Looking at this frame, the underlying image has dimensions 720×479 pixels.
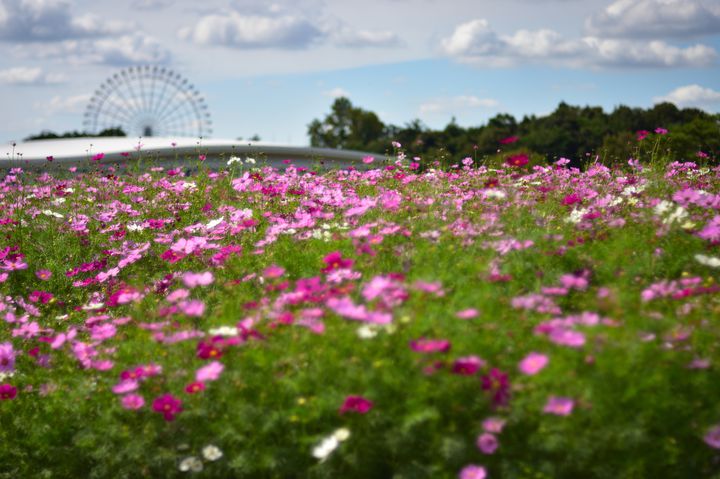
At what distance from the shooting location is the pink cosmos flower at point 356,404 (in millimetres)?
3035

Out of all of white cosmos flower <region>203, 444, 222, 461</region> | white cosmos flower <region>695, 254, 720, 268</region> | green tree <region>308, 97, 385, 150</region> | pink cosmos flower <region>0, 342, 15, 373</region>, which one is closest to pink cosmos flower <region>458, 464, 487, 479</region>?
white cosmos flower <region>203, 444, 222, 461</region>

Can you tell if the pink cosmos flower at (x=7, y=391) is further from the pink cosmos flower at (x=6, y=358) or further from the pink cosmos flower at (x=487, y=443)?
the pink cosmos flower at (x=487, y=443)

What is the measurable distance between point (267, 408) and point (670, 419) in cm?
173

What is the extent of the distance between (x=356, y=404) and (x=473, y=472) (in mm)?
533

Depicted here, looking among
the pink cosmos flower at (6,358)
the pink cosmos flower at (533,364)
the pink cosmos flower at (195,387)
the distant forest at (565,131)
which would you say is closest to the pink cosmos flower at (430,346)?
the pink cosmos flower at (533,364)

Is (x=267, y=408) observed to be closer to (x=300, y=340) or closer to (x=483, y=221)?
(x=300, y=340)

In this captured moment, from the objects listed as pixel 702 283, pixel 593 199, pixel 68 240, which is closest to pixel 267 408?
pixel 702 283

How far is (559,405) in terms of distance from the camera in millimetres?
2818

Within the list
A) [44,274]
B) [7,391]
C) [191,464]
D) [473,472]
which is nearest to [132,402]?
[191,464]

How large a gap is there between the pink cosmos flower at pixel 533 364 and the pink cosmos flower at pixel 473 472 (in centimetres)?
43

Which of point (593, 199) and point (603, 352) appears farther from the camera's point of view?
point (593, 199)

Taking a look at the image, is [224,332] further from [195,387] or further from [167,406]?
[167,406]

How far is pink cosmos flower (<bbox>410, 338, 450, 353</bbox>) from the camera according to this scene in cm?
296

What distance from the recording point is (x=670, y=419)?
3139 millimetres
